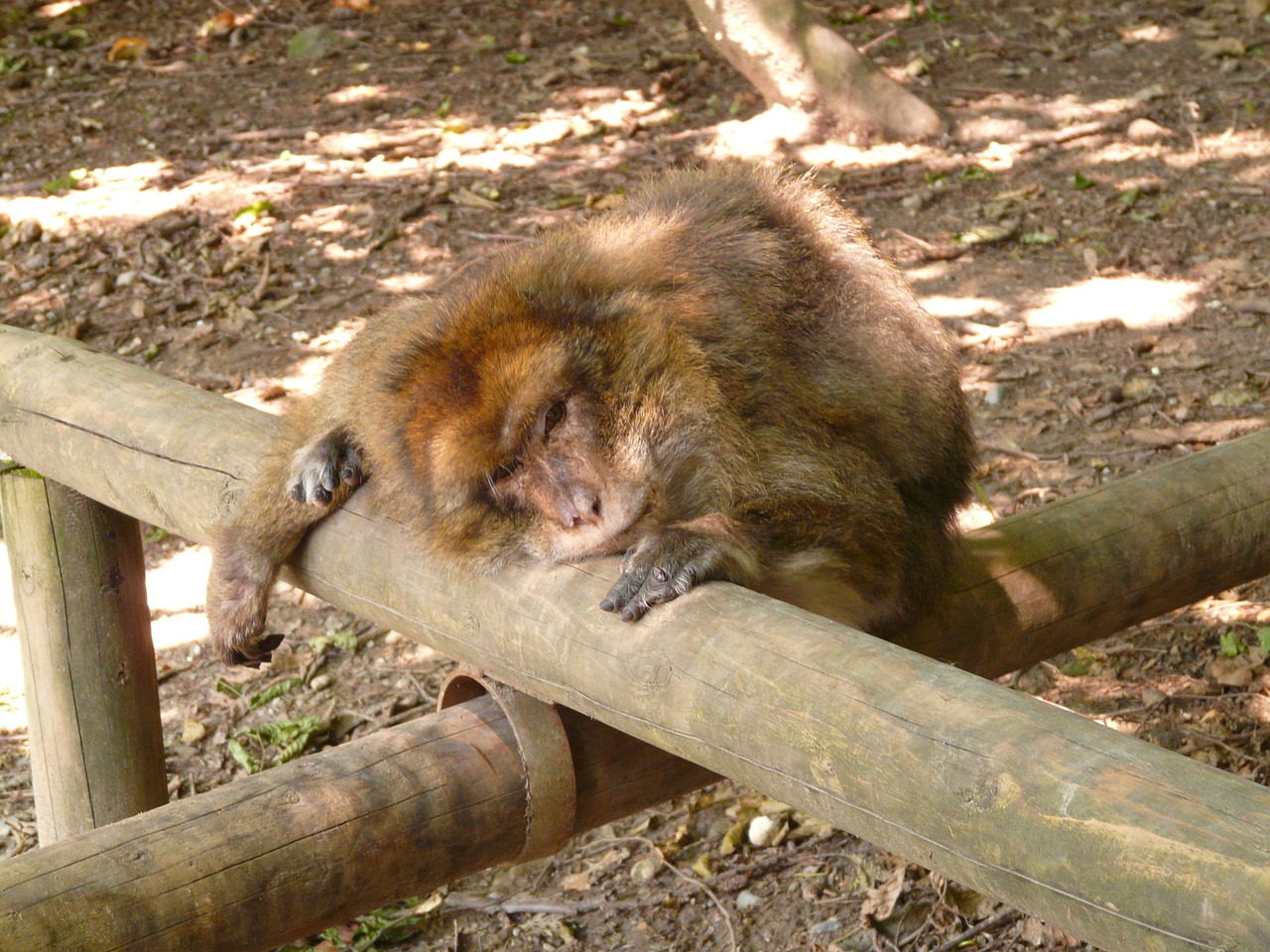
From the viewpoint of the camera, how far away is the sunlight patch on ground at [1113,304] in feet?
21.1

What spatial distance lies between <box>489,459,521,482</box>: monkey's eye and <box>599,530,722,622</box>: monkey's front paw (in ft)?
1.00

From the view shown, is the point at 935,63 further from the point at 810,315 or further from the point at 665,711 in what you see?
the point at 665,711

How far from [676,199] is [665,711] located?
1440 mm

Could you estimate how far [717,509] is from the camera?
8.81ft

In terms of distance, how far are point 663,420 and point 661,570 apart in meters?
0.41

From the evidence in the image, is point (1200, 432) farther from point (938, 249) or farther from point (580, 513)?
point (580, 513)

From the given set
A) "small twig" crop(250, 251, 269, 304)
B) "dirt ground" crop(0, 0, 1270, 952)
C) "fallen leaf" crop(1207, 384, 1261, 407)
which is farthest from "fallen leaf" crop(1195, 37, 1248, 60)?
"small twig" crop(250, 251, 269, 304)

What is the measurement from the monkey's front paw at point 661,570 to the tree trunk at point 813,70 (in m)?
6.18

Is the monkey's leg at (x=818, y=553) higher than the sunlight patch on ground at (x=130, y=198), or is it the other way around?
the monkey's leg at (x=818, y=553)

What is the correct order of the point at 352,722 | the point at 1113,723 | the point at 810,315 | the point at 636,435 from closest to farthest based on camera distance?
the point at 636,435 < the point at 810,315 < the point at 1113,723 < the point at 352,722

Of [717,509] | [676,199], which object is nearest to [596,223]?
[676,199]

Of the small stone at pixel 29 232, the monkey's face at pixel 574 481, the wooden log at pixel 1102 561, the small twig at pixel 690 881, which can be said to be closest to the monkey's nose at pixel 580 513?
the monkey's face at pixel 574 481

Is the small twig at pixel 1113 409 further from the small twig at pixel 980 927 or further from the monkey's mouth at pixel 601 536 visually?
the monkey's mouth at pixel 601 536

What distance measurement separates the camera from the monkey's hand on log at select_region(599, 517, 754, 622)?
232 cm
